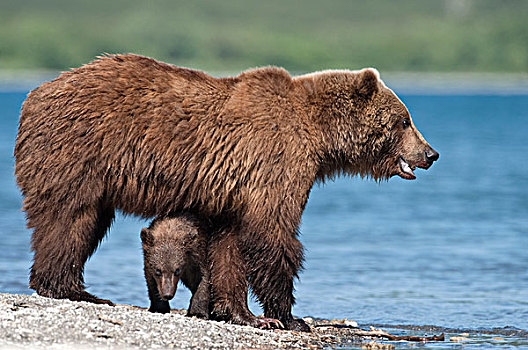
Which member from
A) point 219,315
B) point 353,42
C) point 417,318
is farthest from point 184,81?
point 353,42

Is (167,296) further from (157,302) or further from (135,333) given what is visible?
(135,333)

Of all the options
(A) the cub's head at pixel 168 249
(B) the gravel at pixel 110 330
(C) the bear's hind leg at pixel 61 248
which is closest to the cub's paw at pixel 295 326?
(B) the gravel at pixel 110 330

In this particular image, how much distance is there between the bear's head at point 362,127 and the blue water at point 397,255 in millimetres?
1228

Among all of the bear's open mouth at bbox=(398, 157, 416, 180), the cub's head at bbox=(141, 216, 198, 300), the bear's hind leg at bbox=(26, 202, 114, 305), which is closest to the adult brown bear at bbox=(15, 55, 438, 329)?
the bear's hind leg at bbox=(26, 202, 114, 305)

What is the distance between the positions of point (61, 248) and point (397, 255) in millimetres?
7291

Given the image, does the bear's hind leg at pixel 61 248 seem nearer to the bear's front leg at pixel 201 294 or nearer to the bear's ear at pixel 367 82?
the bear's front leg at pixel 201 294

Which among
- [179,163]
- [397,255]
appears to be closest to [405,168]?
[179,163]

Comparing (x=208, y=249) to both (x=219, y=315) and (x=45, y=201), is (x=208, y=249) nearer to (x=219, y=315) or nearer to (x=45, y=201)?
(x=219, y=315)

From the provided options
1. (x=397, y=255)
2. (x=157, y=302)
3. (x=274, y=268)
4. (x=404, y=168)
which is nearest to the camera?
(x=274, y=268)

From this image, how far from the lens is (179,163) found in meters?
8.21

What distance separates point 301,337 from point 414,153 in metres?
2.00

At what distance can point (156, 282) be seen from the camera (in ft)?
27.2

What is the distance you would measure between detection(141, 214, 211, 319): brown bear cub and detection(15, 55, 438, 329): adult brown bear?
0.31 feet

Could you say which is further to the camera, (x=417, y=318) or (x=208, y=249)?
(x=417, y=318)
